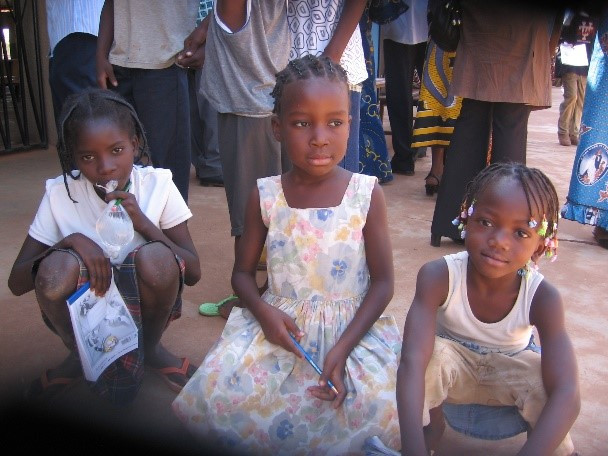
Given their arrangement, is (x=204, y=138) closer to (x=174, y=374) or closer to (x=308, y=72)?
(x=174, y=374)

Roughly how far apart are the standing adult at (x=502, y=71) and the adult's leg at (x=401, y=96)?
1.92 m

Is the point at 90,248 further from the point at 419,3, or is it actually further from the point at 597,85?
the point at 419,3

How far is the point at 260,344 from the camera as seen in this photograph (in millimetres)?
1994

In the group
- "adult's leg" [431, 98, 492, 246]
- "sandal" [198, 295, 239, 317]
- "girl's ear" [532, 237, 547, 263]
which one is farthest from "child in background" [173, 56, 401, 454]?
"adult's leg" [431, 98, 492, 246]

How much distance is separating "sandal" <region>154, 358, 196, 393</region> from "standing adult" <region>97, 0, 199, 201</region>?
1117 mm

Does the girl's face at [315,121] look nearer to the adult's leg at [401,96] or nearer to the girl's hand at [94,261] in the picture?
the girl's hand at [94,261]

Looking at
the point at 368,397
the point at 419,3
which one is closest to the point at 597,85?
the point at 419,3

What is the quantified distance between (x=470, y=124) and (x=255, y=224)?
1.94 metres

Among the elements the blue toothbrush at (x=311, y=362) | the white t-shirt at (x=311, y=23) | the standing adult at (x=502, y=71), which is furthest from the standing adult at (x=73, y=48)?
the blue toothbrush at (x=311, y=362)

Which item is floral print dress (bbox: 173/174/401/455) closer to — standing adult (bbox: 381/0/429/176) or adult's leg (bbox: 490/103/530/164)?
adult's leg (bbox: 490/103/530/164)

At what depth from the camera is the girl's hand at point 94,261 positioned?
202 centimetres

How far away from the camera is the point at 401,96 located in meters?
5.52

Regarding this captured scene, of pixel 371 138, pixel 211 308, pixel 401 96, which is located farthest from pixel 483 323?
pixel 401 96

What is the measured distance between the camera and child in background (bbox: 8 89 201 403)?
204 centimetres
